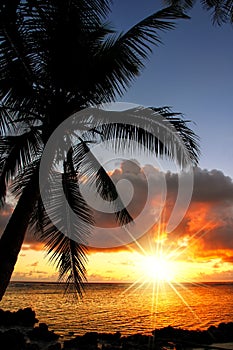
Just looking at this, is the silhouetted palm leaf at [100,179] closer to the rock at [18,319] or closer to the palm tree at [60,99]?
the palm tree at [60,99]

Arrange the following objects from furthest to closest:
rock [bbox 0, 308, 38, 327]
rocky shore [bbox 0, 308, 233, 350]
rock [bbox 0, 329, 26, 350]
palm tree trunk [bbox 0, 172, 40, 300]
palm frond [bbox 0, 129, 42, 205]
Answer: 1. rock [bbox 0, 308, 38, 327]
2. rocky shore [bbox 0, 308, 233, 350]
3. rock [bbox 0, 329, 26, 350]
4. palm frond [bbox 0, 129, 42, 205]
5. palm tree trunk [bbox 0, 172, 40, 300]

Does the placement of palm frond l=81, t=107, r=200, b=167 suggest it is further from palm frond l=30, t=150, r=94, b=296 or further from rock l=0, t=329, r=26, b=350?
rock l=0, t=329, r=26, b=350

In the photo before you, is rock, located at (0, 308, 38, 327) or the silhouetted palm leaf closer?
the silhouetted palm leaf

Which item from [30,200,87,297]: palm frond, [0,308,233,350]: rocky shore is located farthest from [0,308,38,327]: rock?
[30,200,87,297]: palm frond

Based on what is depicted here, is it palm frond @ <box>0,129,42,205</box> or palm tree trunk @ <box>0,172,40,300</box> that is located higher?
palm frond @ <box>0,129,42,205</box>

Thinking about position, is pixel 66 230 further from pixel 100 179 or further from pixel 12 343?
pixel 12 343

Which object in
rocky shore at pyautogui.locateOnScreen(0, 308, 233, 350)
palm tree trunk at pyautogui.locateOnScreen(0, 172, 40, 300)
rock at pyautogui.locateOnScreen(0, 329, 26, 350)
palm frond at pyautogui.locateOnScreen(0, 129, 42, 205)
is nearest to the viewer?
palm tree trunk at pyautogui.locateOnScreen(0, 172, 40, 300)

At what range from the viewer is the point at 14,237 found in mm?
6207

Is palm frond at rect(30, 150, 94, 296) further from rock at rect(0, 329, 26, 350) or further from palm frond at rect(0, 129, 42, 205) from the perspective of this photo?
rock at rect(0, 329, 26, 350)

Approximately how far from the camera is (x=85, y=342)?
1546 centimetres

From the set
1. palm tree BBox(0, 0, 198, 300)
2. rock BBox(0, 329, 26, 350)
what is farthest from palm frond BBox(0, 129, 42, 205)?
rock BBox(0, 329, 26, 350)

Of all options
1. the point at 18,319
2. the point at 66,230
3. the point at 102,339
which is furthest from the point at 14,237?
the point at 18,319

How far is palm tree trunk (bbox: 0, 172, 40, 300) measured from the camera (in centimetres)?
606

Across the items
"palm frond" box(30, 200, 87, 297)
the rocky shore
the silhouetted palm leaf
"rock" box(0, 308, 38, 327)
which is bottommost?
"rock" box(0, 308, 38, 327)
